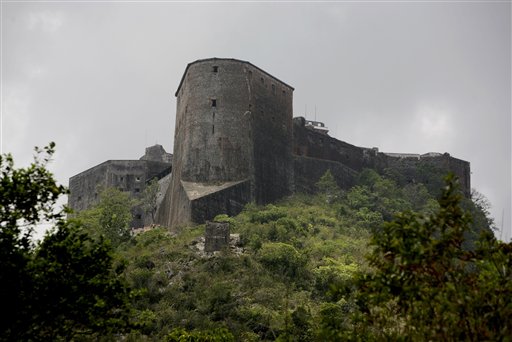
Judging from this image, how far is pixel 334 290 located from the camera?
11.6 metres

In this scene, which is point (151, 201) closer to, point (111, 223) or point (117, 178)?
point (117, 178)

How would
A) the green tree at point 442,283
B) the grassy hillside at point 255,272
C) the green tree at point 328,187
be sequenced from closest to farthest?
the green tree at point 442,283 < the grassy hillside at point 255,272 < the green tree at point 328,187

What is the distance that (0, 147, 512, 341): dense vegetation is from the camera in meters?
10.9

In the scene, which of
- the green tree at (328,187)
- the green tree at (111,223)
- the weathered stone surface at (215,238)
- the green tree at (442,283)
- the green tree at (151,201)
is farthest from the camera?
the green tree at (151,201)

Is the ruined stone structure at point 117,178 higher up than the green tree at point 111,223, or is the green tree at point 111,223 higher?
the ruined stone structure at point 117,178

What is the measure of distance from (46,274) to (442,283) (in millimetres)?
6078

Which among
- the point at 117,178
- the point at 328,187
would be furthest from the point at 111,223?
the point at 117,178

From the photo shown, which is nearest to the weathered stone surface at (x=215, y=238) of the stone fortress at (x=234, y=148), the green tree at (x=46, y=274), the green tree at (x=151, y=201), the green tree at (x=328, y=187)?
the stone fortress at (x=234, y=148)

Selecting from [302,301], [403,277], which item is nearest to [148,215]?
[302,301]

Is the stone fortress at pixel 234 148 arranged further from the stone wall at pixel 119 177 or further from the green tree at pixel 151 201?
the stone wall at pixel 119 177

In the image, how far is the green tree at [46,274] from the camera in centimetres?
1213

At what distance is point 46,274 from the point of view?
12461 mm

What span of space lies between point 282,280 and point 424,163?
22.8 meters

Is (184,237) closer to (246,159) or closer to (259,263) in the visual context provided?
(259,263)
